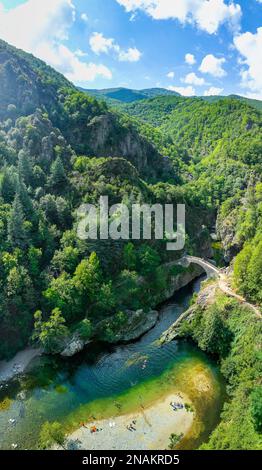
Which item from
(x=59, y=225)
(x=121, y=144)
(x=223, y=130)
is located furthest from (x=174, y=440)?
(x=223, y=130)

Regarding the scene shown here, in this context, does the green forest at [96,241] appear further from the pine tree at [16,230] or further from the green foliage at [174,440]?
the green foliage at [174,440]

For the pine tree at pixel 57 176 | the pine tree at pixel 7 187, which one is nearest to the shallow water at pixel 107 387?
the pine tree at pixel 7 187

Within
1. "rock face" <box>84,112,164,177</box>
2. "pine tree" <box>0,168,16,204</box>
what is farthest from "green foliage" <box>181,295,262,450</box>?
"rock face" <box>84,112,164,177</box>

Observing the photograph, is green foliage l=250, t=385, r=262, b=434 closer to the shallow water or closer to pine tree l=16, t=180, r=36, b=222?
the shallow water

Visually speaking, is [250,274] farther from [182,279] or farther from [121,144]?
[121,144]

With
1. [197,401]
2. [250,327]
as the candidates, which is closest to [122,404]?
[197,401]
